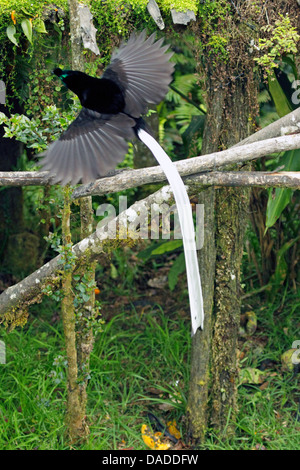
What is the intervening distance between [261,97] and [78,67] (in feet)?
5.33

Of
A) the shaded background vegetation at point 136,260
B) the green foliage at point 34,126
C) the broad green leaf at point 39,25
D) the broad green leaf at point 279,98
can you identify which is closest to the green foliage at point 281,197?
the shaded background vegetation at point 136,260

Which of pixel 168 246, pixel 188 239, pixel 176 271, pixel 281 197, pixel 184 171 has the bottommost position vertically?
pixel 176 271

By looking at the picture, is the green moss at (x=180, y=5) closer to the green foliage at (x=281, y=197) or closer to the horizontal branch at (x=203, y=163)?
the horizontal branch at (x=203, y=163)

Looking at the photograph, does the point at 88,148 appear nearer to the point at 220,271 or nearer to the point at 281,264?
the point at 220,271

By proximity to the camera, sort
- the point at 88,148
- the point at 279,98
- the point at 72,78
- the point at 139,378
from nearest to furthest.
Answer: the point at 88,148 < the point at 72,78 < the point at 279,98 < the point at 139,378

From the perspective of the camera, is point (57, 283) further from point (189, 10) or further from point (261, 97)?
point (261, 97)

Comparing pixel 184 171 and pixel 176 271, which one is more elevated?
pixel 184 171

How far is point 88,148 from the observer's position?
2242 mm

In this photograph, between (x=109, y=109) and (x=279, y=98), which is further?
(x=279, y=98)

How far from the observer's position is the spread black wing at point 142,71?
254 centimetres

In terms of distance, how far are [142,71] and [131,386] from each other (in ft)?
5.61

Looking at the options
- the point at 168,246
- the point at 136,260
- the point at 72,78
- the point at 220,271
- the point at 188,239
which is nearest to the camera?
the point at 188,239

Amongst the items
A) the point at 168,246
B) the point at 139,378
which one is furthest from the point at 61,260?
the point at 168,246

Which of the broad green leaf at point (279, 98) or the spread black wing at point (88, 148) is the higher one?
the broad green leaf at point (279, 98)
